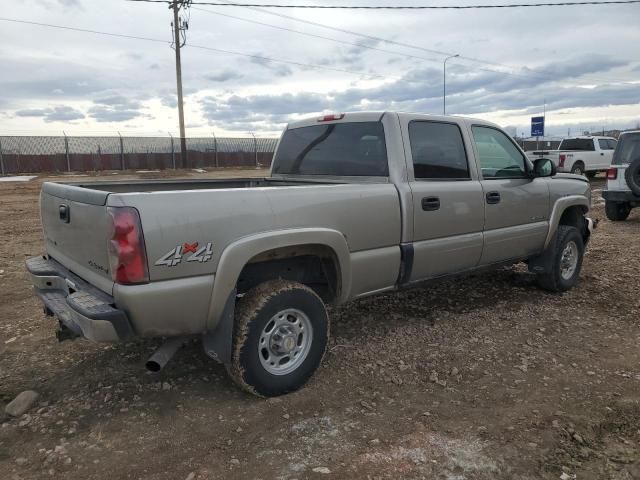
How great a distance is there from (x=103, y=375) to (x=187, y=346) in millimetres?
706

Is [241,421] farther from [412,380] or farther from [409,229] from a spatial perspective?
[409,229]

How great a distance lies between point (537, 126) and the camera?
27188 mm

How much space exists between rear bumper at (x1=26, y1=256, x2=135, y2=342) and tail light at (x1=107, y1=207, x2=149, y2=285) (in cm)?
21

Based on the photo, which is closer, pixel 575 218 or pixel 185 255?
pixel 185 255

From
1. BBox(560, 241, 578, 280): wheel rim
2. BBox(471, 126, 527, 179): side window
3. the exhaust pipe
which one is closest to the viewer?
the exhaust pipe

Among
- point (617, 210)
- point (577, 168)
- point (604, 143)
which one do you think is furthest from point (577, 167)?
point (617, 210)

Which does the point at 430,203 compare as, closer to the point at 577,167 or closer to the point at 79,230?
the point at 79,230

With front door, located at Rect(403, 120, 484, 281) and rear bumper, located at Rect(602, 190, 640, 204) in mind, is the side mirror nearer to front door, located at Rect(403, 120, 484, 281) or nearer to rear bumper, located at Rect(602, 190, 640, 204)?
front door, located at Rect(403, 120, 484, 281)

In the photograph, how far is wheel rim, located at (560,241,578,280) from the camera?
5977mm

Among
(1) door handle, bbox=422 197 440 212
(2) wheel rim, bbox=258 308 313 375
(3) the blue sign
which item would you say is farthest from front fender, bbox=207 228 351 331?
(3) the blue sign

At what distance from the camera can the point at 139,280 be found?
112 inches

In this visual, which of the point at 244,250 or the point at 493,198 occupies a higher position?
the point at 493,198

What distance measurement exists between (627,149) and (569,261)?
21.0 feet

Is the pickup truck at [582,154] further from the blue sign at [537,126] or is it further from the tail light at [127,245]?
the tail light at [127,245]
